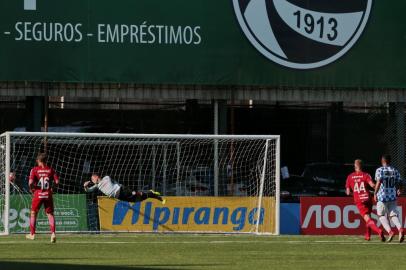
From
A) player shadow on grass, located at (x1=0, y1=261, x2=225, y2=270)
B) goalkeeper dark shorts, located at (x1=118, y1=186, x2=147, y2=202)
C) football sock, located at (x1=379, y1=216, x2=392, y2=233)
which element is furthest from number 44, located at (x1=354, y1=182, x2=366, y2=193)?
player shadow on grass, located at (x1=0, y1=261, x2=225, y2=270)

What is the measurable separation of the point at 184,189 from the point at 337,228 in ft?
13.2

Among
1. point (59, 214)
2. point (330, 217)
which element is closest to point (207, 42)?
point (330, 217)

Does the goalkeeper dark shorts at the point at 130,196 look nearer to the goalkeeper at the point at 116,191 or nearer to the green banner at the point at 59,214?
the goalkeeper at the point at 116,191

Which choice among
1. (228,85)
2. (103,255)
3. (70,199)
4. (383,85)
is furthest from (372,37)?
(103,255)

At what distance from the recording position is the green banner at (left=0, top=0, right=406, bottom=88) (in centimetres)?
2723

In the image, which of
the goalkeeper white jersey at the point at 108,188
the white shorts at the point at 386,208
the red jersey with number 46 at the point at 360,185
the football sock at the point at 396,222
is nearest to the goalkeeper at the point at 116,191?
the goalkeeper white jersey at the point at 108,188

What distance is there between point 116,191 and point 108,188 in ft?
0.80

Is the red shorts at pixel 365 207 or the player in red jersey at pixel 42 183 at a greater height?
the player in red jersey at pixel 42 183

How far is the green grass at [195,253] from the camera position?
15.0 metres

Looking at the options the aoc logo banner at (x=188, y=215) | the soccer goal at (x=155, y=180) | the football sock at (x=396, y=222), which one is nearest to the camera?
the football sock at (x=396, y=222)

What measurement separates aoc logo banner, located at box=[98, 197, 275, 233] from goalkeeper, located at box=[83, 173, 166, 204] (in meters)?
0.15

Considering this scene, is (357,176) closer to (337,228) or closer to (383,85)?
(337,228)

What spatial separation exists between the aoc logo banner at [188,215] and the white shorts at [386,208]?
3515 millimetres

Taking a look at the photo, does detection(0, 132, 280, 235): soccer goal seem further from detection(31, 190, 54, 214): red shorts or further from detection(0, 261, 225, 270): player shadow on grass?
detection(0, 261, 225, 270): player shadow on grass
